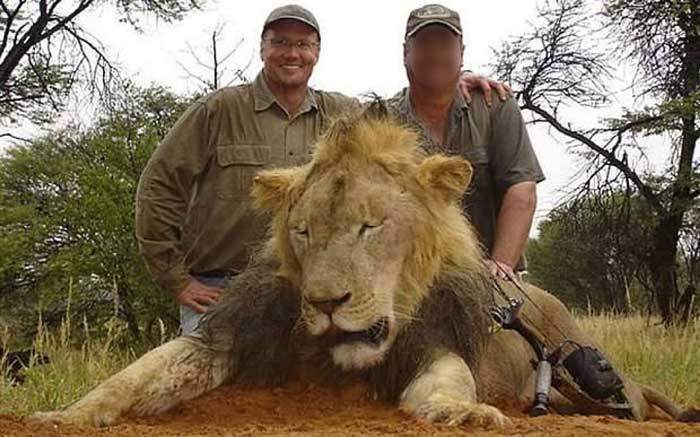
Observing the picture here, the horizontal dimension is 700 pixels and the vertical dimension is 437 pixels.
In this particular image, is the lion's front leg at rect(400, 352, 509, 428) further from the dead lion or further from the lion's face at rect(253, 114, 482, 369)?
the lion's face at rect(253, 114, 482, 369)

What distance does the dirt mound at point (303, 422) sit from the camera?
9.31 feet

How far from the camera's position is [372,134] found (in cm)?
373

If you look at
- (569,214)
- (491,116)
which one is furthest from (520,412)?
(569,214)

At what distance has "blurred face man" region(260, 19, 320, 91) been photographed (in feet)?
17.6

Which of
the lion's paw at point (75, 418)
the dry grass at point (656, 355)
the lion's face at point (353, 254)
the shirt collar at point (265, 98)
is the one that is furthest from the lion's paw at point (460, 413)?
the dry grass at point (656, 355)

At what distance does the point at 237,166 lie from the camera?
17.5 feet

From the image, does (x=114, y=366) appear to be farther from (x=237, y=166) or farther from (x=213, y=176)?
(x=237, y=166)

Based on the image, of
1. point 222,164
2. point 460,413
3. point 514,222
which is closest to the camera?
point 460,413

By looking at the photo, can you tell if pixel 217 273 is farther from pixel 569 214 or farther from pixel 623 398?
pixel 569 214

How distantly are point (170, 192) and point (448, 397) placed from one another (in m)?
2.58

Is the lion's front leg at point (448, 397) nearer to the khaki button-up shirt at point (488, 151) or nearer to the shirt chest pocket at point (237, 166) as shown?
the khaki button-up shirt at point (488, 151)

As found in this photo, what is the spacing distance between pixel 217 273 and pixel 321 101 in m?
1.04

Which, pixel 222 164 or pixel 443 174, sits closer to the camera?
pixel 443 174

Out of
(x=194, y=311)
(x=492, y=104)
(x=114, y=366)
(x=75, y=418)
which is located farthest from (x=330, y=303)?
(x=114, y=366)
